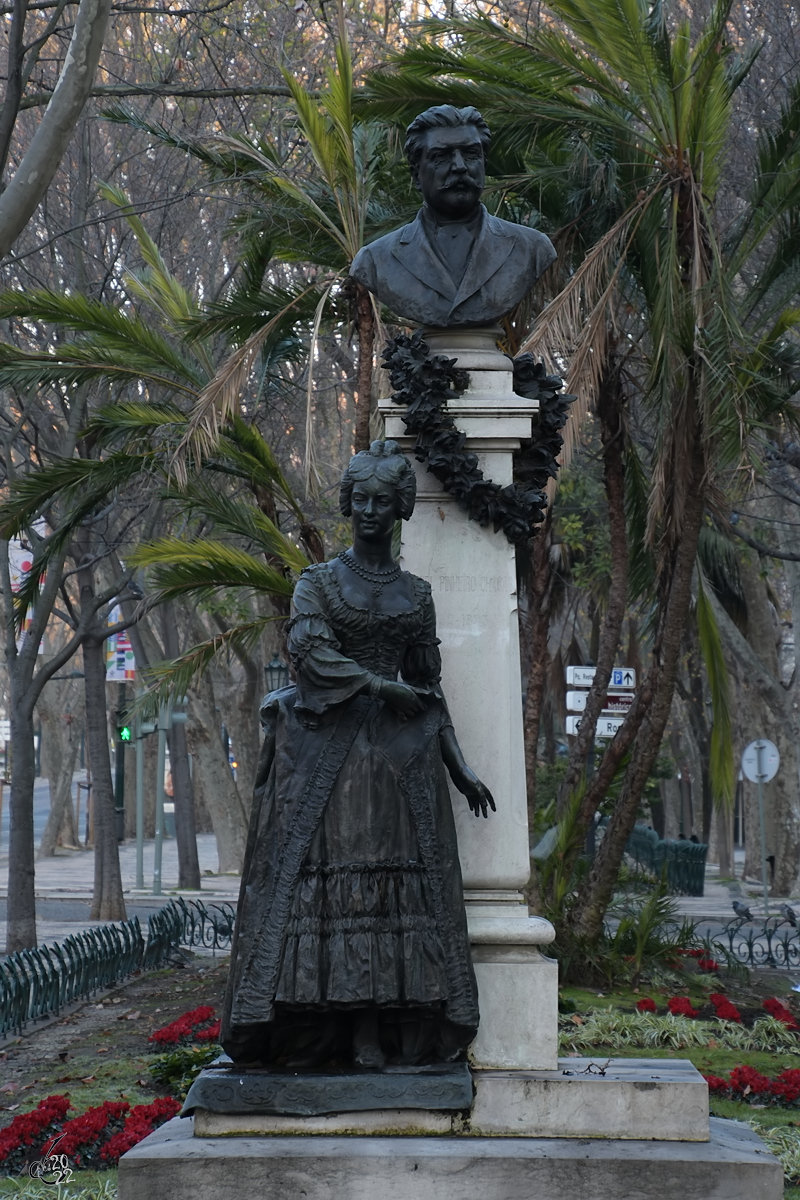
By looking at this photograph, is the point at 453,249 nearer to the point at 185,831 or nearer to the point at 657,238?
the point at 657,238

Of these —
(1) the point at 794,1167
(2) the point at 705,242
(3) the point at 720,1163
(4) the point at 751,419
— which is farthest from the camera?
(2) the point at 705,242

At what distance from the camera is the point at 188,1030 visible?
9438 mm

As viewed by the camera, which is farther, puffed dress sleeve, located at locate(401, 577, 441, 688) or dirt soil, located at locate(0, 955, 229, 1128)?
dirt soil, located at locate(0, 955, 229, 1128)

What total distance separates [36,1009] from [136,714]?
285cm

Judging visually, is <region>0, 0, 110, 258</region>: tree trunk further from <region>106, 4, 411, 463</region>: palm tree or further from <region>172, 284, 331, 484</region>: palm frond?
<region>172, 284, 331, 484</region>: palm frond

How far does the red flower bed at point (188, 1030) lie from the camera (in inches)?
364

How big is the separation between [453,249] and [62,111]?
2.74 metres

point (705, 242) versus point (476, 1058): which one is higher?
point (705, 242)

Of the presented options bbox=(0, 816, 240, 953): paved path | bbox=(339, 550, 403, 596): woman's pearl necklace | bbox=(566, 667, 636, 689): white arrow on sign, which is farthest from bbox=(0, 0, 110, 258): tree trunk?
bbox=(566, 667, 636, 689): white arrow on sign

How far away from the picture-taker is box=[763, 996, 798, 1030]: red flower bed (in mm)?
10211

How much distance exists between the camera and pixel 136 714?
12.8 m

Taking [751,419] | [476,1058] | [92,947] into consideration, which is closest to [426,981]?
[476,1058]

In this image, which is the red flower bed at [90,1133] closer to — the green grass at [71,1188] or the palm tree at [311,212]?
the green grass at [71,1188]

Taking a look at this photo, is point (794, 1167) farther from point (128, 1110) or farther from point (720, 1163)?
point (128, 1110)
